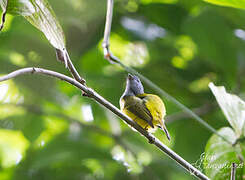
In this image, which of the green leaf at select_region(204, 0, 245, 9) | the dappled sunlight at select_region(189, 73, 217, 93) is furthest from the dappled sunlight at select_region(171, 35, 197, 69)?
the green leaf at select_region(204, 0, 245, 9)

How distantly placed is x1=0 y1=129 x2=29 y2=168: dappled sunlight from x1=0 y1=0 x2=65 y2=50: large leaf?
4.77ft

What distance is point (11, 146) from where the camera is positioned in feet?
6.53

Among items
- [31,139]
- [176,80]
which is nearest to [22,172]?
[31,139]

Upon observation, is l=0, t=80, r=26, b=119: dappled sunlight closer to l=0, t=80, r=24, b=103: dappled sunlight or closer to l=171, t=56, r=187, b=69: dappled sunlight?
l=0, t=80, r=24, b=103: dappled sunlight

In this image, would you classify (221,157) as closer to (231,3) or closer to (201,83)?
(231,3)

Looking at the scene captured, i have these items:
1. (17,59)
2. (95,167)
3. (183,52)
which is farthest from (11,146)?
(183,52)

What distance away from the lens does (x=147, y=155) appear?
182 cm

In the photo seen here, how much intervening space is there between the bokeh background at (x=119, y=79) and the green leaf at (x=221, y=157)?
559 millimetres

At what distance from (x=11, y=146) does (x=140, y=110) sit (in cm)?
111

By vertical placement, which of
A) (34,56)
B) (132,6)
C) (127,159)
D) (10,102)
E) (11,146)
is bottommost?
(11,146)

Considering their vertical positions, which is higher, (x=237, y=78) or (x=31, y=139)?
(x=237, y=78)

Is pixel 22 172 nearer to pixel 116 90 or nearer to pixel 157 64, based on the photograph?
pixel 116 90

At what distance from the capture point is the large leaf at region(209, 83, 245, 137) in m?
0.92

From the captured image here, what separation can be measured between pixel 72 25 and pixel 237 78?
0.78 meters
